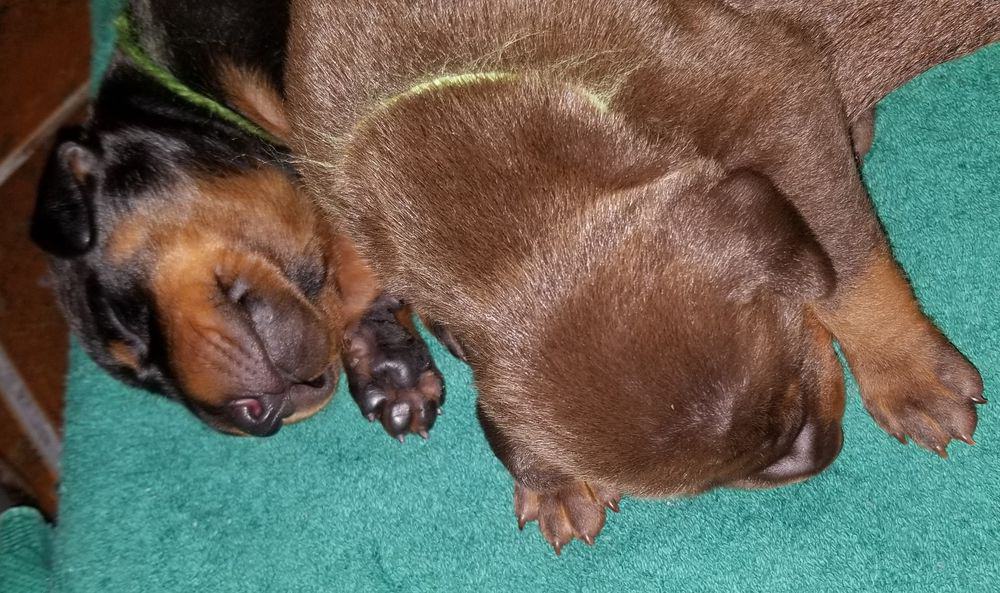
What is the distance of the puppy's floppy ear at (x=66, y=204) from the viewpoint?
2594 millimetres

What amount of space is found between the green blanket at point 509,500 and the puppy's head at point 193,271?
462 mm

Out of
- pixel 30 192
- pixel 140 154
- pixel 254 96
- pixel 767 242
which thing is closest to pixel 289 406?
pixel 140 154

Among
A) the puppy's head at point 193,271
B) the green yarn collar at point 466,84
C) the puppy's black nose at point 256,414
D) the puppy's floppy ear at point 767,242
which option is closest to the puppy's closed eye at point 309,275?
the puppy's head at point 193,271

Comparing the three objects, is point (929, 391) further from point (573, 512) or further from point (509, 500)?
point (509, 500)

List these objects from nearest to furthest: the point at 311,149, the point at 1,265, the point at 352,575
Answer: the point at 311,149, the point at 352,575, the point at 1,265

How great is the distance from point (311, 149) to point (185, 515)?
1501mm

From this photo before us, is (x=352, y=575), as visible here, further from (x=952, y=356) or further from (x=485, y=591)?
(x=952, y=356)

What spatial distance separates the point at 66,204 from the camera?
2621mm

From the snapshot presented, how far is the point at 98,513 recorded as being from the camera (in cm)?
328

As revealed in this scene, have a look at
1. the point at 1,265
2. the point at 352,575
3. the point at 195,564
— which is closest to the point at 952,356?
the point at 352,575

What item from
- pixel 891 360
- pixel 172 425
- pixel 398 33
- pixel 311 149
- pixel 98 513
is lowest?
pixel 98 513

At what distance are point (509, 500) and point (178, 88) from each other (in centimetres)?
171

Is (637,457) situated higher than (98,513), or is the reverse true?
(637,457)

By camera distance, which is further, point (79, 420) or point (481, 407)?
point (79, 420)
